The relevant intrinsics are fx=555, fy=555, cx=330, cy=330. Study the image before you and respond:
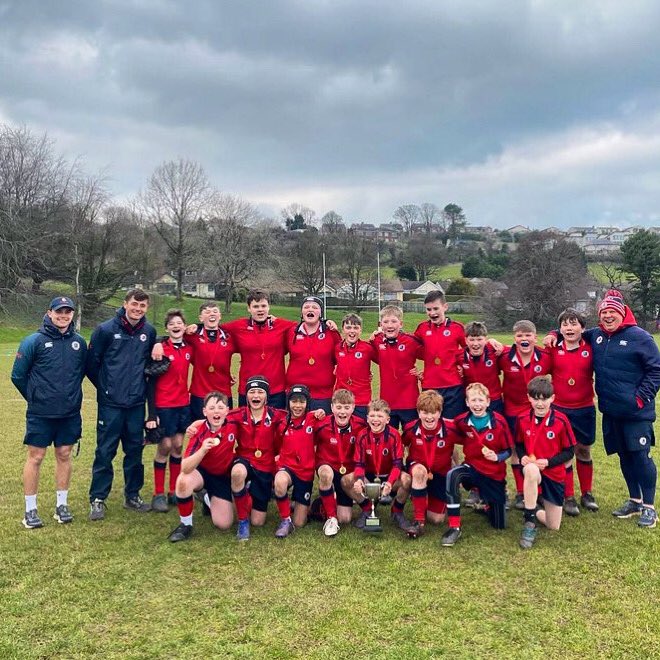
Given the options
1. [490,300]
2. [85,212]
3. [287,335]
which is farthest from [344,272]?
[287,335]

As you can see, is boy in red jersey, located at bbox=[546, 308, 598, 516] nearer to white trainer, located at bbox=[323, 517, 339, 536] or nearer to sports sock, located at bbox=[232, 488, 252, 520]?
white trainer, located at bbox=[323, 517, 339, 536]

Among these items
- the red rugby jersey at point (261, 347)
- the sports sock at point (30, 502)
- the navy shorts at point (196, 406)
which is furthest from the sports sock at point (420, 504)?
the sports sock at point (30, 502)

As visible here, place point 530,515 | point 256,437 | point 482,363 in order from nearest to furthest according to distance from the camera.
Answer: point 530,515, point 256,437, point 482,363

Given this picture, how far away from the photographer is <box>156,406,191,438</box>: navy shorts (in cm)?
589

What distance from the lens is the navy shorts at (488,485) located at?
17.0ft

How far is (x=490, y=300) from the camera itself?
167 ft

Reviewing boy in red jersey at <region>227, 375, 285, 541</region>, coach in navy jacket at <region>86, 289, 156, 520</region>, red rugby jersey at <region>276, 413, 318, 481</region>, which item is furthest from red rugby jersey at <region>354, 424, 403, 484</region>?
coach in navy jacket at <region>86, 289, 156, 520</region>

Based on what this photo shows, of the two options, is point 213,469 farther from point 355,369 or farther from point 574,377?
point 574,377

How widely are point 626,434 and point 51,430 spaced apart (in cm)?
557

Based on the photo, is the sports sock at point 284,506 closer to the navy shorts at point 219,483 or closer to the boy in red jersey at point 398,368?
the navy shorts at point 219,483

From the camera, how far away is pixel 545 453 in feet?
17.2

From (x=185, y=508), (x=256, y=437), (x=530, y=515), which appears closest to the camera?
(x=530, y=515)

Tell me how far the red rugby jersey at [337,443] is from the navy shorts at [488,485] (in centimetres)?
110

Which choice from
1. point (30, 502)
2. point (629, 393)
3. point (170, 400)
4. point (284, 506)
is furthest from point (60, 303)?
point (629, 393)
